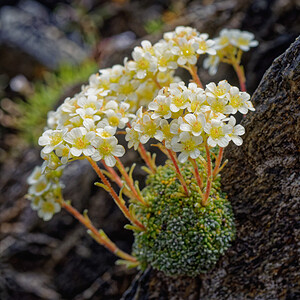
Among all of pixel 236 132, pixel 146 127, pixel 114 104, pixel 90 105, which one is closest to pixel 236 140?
pixel 236 132

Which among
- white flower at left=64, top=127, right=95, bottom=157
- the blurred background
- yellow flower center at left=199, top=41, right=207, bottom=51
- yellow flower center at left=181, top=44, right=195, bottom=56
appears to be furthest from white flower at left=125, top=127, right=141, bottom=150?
the blurred background

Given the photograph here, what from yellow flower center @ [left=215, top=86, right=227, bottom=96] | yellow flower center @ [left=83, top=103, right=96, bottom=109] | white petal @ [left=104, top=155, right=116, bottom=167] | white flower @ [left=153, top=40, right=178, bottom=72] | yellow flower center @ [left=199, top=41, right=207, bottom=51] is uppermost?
yellow flower center @ [left=83, top=103, right=96, bottom=109]

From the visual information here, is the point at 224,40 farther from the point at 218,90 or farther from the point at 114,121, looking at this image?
the point at 114,121

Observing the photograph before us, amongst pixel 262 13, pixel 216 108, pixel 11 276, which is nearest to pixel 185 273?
pixel 216 108

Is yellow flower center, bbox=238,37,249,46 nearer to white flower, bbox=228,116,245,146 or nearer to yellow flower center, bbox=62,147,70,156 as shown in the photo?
white flower, bbox=228,116,245,146

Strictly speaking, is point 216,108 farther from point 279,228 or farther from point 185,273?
point 185,273

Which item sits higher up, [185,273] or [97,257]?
[185,273]
